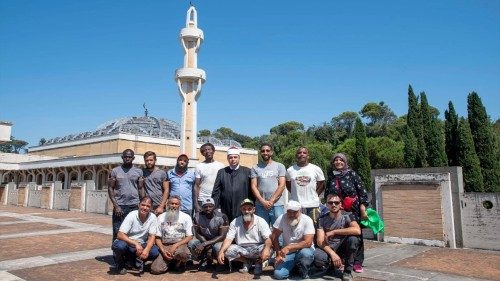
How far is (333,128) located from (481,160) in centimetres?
3637

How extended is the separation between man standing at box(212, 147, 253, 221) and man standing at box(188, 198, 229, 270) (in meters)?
0.21

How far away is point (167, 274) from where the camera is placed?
5.34 m

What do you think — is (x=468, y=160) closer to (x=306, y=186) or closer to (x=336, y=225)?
(x=306, y=186)

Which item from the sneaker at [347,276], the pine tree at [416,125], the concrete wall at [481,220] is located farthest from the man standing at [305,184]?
the pine tree at [416,125]

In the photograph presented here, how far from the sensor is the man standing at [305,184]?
5.65 meters

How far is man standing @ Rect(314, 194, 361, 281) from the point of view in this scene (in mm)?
5115

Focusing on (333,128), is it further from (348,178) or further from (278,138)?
(348,178)

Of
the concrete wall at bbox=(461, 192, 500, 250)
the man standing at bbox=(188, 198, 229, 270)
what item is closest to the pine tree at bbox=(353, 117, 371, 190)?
the concrete wall at bbox=(461, 192, 500, 250)

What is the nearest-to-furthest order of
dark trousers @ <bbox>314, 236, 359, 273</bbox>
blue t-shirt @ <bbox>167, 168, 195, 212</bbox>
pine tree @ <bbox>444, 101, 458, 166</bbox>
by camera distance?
dark trousers @ <bbox>314, 236, 359, 273</bbox>, blue t-shirt @ <bbox>167, 168, 195, 212</bbox>, pine tree @ <bbox>444, 101, 458, 166</bbox>

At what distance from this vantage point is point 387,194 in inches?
379

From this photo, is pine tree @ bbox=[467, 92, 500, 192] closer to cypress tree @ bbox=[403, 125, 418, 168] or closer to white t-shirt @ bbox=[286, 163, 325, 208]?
cypress tree @ bbox=[403, 125, 418, 168]

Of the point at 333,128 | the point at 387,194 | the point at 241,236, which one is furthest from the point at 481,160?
the point at 333,128

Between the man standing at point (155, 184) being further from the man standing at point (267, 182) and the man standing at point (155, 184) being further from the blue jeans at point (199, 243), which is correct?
the man standing at point (267, 182)

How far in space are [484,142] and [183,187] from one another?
25.1 meters
